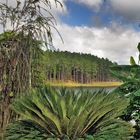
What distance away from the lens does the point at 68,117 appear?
532 cm

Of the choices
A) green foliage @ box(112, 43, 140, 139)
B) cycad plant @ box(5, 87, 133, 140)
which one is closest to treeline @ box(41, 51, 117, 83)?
green foliage @ box(112, 43, 140, 139)

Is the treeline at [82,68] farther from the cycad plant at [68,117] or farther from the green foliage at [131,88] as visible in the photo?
the cycad plant at [68,117]

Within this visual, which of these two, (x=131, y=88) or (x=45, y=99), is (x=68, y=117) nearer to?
(x=45, y=99)

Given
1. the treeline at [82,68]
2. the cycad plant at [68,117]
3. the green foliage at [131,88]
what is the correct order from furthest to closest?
the treeline at [82,68]
the green foliage at [131,88]
the cycad plant at [68,117]

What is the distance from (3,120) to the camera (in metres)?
6.41

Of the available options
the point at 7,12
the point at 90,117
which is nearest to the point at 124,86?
the point at 90,117

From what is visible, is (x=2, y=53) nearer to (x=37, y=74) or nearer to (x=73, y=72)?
(x=37, y=74)

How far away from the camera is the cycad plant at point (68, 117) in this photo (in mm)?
5242

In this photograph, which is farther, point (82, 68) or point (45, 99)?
point (82, 68)

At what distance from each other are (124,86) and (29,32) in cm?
203

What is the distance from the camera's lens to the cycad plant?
5242 mm

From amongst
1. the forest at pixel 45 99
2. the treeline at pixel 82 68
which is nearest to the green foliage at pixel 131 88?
the forest at pixel 45 99

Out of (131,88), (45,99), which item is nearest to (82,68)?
(131,88)

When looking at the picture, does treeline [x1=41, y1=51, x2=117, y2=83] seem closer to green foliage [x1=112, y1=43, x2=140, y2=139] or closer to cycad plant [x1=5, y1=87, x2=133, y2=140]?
green foliage [x1=112, y1=43, x2=140, y2=139]
